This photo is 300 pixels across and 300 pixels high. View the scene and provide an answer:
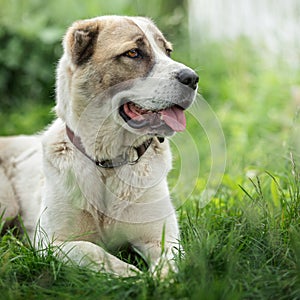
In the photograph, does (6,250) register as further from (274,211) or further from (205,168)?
(205,168)

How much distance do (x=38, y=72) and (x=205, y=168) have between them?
3.03 m

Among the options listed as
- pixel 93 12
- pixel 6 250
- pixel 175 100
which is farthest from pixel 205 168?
pixel 93 12

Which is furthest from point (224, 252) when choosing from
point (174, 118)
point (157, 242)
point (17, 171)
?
point (17, 171)

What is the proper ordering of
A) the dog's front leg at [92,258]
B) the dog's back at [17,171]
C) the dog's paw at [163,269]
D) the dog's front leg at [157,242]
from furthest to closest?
the dog's back at [17,171]
the dog's front leg at [157,242]
the dog's front leg at [92,258]
the dog's paw at [163,269]

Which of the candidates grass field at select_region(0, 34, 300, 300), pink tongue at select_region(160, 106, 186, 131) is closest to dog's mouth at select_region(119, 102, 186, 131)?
pink tongue at select_region(160, 106, 186, 131)

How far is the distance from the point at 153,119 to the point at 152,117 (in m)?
0.01

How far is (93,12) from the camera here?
802 cm

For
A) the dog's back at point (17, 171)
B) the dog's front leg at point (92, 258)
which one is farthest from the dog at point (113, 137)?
the dog's back at point (17, 171)

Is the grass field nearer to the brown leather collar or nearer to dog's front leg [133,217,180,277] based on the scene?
dog's front leg [133,217,180,277]

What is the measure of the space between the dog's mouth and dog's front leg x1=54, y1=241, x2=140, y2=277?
2.49 feet

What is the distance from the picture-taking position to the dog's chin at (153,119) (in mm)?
3229

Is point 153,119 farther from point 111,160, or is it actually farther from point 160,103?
point 111,160

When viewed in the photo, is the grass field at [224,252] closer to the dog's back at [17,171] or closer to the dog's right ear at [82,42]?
the dog's back at [17,171]

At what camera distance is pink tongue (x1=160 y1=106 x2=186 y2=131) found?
324 cm
